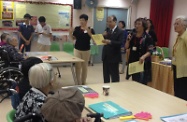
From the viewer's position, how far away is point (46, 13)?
277 inches

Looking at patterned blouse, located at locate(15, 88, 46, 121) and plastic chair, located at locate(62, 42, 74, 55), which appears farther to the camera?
plastic chair, located at locate(62, 42, 74, 55)

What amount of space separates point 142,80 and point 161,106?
1.32 meters

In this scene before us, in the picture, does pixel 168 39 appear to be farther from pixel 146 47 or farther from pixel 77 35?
pixel 146 47

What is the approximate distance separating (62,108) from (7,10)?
594 centimetres

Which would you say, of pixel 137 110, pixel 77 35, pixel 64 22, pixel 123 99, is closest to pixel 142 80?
pixel 123 99

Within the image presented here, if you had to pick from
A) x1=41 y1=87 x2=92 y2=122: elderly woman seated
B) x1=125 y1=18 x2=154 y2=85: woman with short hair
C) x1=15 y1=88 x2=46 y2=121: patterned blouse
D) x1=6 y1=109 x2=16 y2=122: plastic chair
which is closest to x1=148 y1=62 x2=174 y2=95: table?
x1=125 y1=18 x2=154 y2=85: woman with short hair

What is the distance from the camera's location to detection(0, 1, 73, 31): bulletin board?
260 inches

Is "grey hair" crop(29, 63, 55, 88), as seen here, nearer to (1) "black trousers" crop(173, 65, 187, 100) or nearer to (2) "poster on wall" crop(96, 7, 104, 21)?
(1) "black trousers" crop(173, 65, 187, 100)

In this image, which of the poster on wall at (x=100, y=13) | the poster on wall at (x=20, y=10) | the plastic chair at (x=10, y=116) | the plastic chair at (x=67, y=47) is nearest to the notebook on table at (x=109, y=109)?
the plastic chair at (x=10, y=116)

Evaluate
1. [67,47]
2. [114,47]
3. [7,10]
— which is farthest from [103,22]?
[114,47]

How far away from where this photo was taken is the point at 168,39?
729 centimetres

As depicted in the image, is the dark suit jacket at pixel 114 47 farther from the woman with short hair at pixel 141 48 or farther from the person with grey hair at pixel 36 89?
the person with grey hair at pixel 36 89

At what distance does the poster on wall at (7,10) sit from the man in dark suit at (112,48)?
350 cm

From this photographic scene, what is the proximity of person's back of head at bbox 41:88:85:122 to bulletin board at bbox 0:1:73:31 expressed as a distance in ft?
19.2
